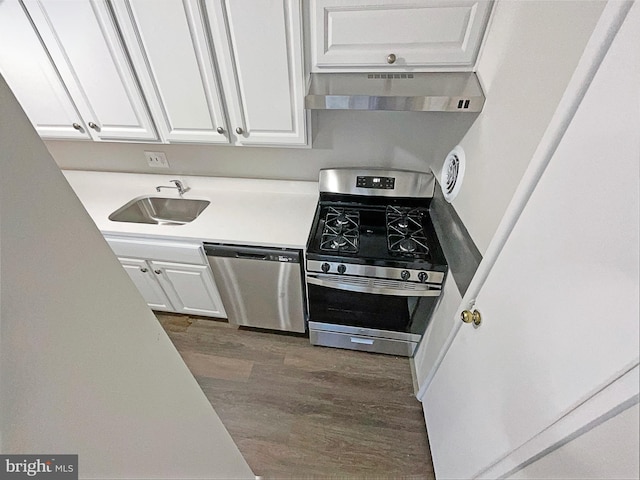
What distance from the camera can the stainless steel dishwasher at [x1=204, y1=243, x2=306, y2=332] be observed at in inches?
57.4

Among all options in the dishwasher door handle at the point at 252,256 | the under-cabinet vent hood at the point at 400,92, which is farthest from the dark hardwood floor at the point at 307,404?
the under-cabinet vent hood at the point at 400,92

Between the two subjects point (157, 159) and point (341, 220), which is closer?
point (341, 220)

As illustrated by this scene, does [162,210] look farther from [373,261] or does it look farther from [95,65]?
[373,261]

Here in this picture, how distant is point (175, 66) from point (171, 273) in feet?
3.61

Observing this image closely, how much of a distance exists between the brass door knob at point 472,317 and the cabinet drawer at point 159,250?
1.28 metres

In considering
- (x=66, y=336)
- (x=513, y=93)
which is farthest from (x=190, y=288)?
(x=513, y=93)

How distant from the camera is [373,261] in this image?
4.35ft

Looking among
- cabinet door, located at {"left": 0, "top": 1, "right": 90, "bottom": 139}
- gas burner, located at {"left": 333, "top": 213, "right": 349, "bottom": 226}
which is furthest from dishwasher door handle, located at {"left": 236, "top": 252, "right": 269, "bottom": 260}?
cabinet door, located at {"left": 0, "top": 1, "right": 90, "bottom": 139}

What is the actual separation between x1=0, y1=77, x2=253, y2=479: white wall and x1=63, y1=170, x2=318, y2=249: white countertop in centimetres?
96

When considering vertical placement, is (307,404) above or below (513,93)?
below

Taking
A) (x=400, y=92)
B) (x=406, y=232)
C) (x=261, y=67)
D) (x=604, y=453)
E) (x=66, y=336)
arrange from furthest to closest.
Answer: (x=406, y=232), (x=261, y=67), (x=400, y=92), (x=604, y=453), (x=66, y=336)

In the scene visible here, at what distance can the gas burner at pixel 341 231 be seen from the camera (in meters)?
1.40

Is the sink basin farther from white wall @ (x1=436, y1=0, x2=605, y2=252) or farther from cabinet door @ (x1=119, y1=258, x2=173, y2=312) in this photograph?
white wall @ (x1=436, y1=0, x2=605, y2=252)

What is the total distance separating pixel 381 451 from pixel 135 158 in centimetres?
235
